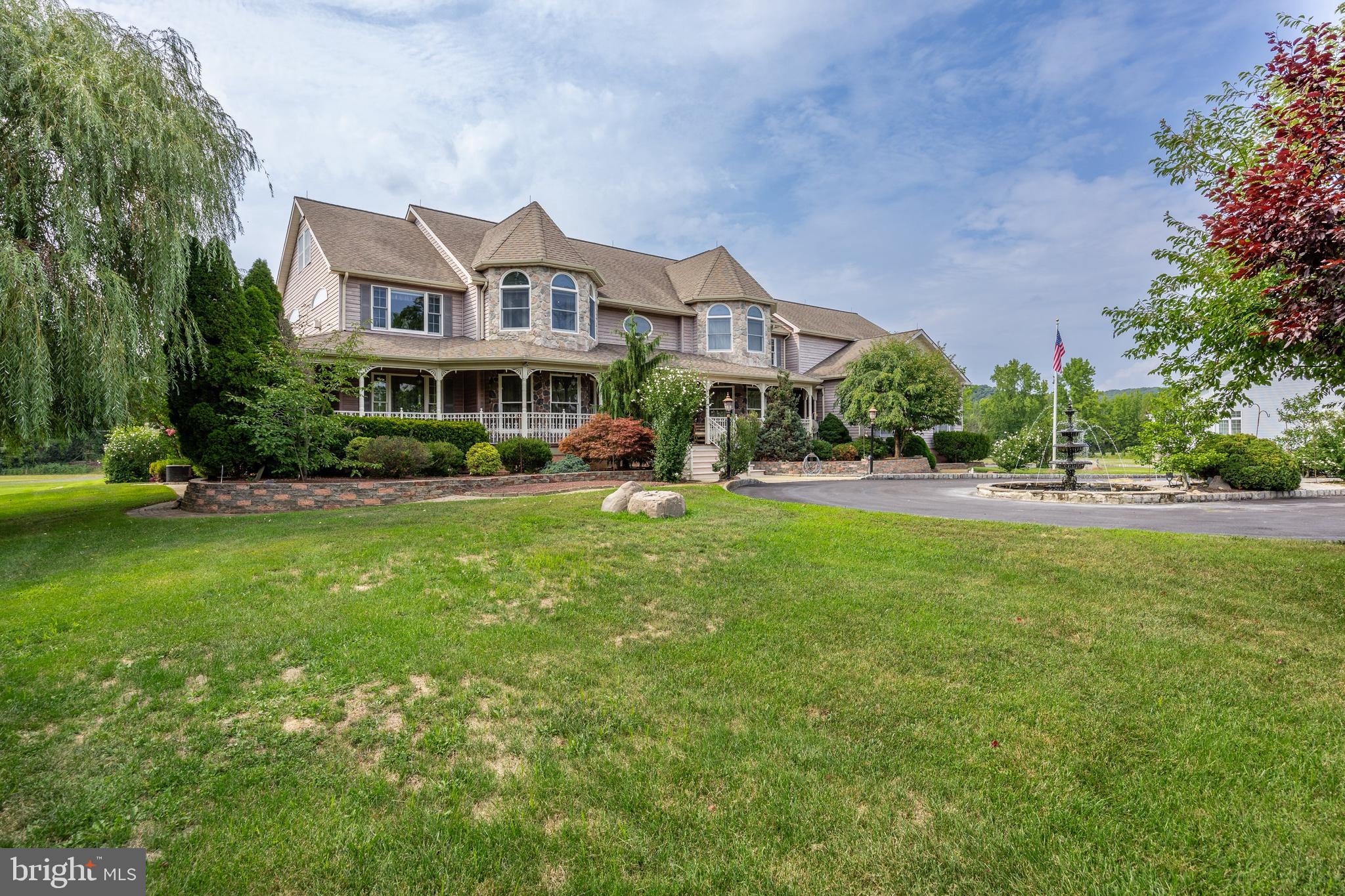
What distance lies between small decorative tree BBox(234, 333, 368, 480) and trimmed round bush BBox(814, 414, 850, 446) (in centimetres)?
2123

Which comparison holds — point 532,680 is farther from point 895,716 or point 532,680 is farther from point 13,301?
point 13,301

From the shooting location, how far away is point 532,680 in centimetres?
412

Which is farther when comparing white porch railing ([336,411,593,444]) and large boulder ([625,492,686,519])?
white porch railing ([336,411,593,444])

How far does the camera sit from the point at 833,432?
29.4 meters

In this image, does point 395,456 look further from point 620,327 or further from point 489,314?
point 620,327

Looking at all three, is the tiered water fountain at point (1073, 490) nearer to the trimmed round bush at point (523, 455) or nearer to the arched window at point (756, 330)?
the trimmed round bush at point (523, 455)

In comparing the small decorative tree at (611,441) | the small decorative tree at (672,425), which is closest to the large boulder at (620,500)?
the small decorative tree at (672,425)

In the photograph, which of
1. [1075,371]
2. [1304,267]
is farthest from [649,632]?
[1075,371]

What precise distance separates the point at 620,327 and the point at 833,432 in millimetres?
11368

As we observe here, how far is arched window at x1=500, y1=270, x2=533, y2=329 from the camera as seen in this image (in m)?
22.2

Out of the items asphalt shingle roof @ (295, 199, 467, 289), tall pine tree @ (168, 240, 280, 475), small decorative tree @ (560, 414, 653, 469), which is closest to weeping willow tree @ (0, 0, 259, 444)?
tall pine tree @ (168, 240, 280, 475)

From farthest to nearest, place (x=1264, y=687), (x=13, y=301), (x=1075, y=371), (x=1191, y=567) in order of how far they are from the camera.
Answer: (x=1075, y=371) < (x=13, y=301) < (x=1191, y=567) < (x=1264, y=687)

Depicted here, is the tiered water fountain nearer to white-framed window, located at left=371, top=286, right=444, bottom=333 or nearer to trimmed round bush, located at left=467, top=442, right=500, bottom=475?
trimmed round bush, located at left=467, top=442, right=500, bottom=475

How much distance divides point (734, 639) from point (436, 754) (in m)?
2.35
